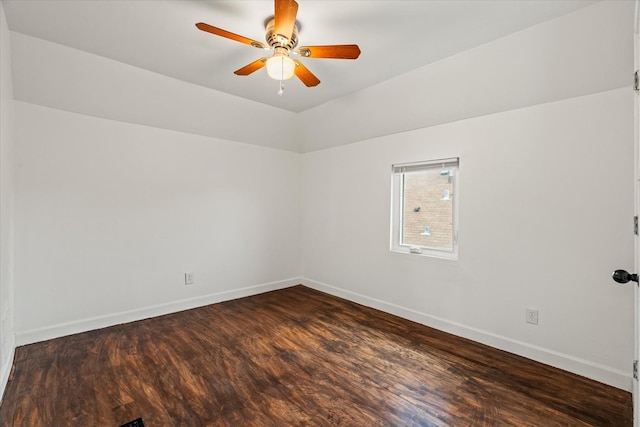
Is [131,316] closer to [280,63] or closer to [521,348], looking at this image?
[280,63]

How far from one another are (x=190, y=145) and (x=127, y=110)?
735 millimetres

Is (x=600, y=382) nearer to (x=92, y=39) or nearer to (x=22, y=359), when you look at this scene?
(x=22, y=359)

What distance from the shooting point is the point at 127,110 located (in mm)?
3070

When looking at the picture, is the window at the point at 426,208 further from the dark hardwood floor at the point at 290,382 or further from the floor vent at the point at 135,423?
the floor vent at the point at 135,423

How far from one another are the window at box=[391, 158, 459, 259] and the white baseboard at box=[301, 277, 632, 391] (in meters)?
0.67

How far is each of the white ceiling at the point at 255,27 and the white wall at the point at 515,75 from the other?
0.10 metres

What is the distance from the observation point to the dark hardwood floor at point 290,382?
1778 mm

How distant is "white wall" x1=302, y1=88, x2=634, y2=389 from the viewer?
2100mm

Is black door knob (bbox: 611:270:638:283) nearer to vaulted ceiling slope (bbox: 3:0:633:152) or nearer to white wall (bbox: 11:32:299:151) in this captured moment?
vaulted ceiling slope (bbox: 3:0:633:152)

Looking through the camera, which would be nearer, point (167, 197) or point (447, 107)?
point (447, 107)

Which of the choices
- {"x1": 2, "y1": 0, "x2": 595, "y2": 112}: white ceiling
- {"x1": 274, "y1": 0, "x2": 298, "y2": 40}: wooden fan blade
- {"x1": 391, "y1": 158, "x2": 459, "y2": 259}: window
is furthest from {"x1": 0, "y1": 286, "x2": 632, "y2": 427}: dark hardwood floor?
{"x1": 2, "y1": 0, "x2": 595, "y2": 112}: white ceiling

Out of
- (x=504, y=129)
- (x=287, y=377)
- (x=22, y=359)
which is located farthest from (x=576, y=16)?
(x=22, y=359)

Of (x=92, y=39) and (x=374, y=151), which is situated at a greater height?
(x=92, y=39)

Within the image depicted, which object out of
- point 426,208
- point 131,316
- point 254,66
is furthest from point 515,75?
point 131,316
